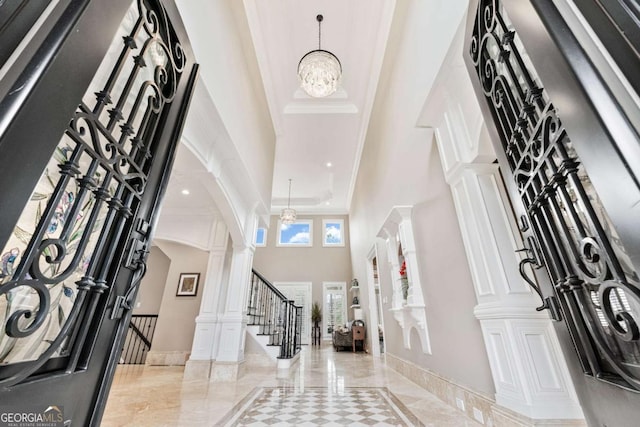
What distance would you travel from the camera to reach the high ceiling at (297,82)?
4.05 meters

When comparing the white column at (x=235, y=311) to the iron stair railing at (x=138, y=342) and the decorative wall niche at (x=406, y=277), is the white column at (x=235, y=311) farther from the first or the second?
the iron stair railing at (x=138, y=342)

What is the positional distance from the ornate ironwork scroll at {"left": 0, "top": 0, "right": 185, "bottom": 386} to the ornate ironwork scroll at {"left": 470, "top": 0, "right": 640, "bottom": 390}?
1318 millimetres

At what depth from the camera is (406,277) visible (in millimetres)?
3486

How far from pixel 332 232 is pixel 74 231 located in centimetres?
1001

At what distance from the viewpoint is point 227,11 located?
3064mm

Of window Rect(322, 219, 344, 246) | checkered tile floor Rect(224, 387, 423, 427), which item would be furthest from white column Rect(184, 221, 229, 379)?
window Rect(322, 219, 344, 246)

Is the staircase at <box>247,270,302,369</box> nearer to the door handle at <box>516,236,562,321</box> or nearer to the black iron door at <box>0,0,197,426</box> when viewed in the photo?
the black iron door at <box>0,0,197,426</box>

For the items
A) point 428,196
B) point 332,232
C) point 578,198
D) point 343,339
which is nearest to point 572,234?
point 578,198

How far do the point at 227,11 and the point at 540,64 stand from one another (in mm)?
3460

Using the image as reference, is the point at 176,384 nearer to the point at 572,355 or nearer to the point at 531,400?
the point at 531,400

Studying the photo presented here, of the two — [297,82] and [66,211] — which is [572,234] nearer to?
[66,211]

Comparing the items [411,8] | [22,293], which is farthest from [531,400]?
[411,8]

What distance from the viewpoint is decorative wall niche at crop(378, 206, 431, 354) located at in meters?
3.07

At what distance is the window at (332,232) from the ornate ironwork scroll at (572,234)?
947cm
